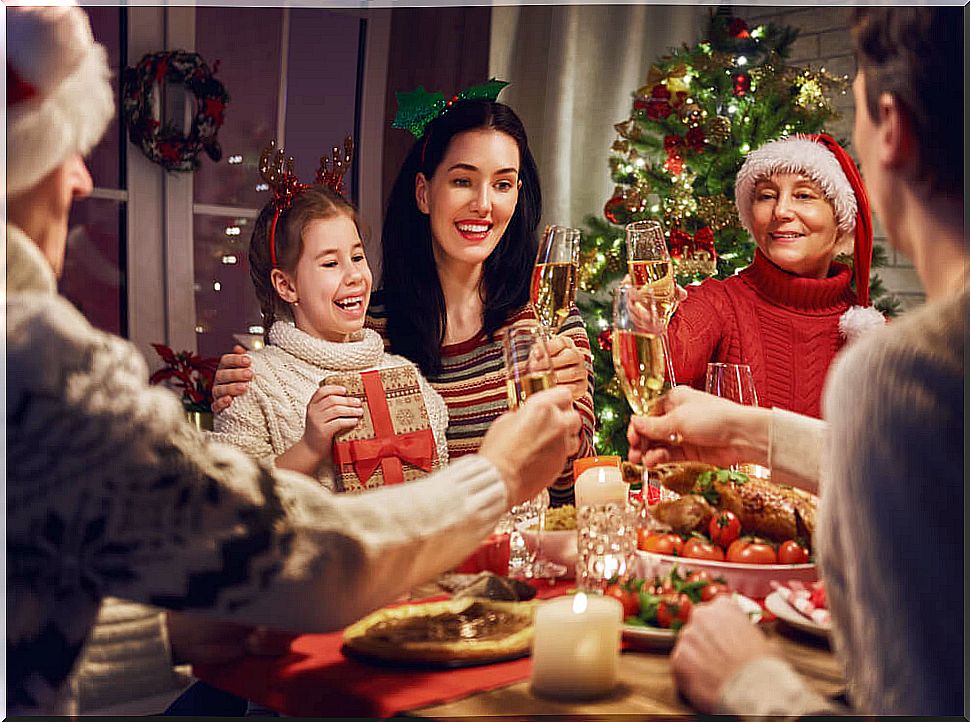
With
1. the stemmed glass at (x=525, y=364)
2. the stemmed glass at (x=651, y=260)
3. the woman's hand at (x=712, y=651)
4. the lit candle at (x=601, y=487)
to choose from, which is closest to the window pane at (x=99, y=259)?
the stemmed glass at (x=651, y=260)

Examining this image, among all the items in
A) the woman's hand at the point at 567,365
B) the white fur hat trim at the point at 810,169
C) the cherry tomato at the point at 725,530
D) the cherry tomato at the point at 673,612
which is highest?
the white fur hat trim at the point at 810,169

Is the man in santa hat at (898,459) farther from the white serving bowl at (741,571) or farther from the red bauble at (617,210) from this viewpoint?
the red bauble at (617,210)

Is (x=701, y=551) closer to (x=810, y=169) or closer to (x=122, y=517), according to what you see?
(x=122, y=517)

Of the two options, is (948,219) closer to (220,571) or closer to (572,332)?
(220,571)

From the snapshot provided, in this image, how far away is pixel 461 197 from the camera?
2.50 m

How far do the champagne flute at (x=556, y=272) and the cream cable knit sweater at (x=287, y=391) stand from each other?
1.95ft

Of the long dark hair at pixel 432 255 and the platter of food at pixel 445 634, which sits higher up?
the long dark hair at pixel 432 255

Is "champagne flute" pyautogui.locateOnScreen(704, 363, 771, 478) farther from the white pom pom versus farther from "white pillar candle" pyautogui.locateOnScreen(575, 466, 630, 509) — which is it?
the white pom pom

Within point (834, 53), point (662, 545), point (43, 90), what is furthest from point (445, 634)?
point (834, 53)

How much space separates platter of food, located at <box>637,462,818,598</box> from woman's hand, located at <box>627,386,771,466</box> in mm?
62

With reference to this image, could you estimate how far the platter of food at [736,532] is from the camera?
1.27m

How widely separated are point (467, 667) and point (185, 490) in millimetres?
363

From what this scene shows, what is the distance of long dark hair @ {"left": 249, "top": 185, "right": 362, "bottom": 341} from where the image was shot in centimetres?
231

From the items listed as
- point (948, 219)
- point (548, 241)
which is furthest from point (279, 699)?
point (548, 241)
